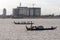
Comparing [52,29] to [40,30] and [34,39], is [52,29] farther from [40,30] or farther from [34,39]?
[34,39]

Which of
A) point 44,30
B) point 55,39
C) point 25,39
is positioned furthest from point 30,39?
point 44,30

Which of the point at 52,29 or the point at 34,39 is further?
the point at 52,29

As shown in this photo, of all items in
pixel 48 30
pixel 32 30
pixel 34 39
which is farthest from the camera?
pixel 48 30

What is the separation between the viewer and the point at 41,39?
71.9 metres

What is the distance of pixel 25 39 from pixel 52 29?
1179 inches

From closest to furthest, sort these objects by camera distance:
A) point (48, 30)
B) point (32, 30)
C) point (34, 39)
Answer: point (34, 39), point (32, 30), point (48, 30)

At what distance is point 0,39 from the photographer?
70.8 m

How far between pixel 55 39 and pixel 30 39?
6.47 m

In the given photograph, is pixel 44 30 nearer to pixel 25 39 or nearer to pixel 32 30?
pixel 32 30

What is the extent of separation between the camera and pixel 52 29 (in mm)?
100750

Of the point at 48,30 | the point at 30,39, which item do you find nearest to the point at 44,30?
the point at 48,30

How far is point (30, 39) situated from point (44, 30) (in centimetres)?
2712

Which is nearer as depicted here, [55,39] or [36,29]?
[55,39]

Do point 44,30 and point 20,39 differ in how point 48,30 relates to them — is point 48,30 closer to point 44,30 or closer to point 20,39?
point 44,30
